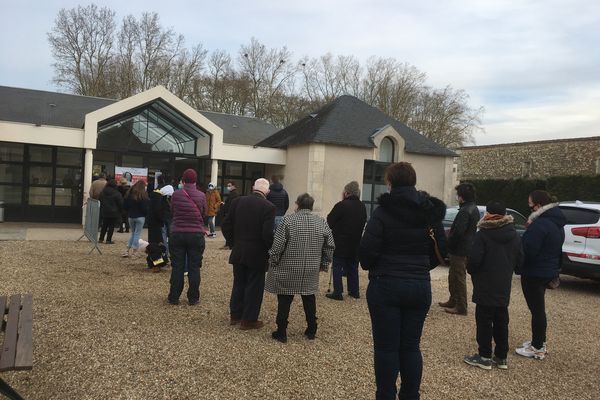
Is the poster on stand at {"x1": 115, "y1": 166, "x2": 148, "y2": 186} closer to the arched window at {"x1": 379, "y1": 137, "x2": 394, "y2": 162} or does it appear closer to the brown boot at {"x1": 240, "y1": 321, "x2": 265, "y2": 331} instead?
the arched window at {"x1": 379, "y1": 137, "x2": 394, "y2": 162}

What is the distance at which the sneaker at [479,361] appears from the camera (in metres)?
4.93

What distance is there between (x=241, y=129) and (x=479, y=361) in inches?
879

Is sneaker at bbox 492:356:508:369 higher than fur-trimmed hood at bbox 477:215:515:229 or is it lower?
lower

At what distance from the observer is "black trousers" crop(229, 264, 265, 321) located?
5.63 m

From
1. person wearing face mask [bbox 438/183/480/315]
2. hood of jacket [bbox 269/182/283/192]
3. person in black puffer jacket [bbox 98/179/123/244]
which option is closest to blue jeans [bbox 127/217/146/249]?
person in black puffer jacket [bbox 98/179/123/244]

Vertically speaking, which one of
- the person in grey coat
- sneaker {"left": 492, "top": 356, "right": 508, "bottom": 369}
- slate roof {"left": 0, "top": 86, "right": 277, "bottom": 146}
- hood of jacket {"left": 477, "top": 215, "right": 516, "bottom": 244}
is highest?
slate roof {"left": 0, "top": 86, "right": 277, "bottom": 146}

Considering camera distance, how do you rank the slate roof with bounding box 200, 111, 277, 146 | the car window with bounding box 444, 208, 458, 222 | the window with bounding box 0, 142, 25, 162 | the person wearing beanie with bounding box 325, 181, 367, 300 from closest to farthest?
the person wearing beanie with bounding box 325, 181, 367, 300
the car window with bounding box 444, 208, 458, 222
the window with bounding box 0, 142, 25, 162
the slate roof with bounding box 200, 111, 277, 146

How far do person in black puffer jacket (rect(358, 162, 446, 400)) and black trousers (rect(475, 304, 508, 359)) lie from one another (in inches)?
67.4

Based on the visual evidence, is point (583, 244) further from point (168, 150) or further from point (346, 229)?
point (168, 150)

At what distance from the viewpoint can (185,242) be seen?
21.4ft

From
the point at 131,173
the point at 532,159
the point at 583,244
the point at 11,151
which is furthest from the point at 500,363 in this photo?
the point at 532,159

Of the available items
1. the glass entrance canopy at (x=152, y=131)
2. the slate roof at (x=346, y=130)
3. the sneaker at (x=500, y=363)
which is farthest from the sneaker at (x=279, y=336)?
the glass entrance canopy at (x=152, y=131)

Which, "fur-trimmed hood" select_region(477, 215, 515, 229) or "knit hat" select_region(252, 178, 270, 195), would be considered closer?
"fur-trimmed hood" select_region(477, 215, 515, 229)

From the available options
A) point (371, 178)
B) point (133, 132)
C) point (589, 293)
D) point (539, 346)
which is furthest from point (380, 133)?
point (539, 346)
